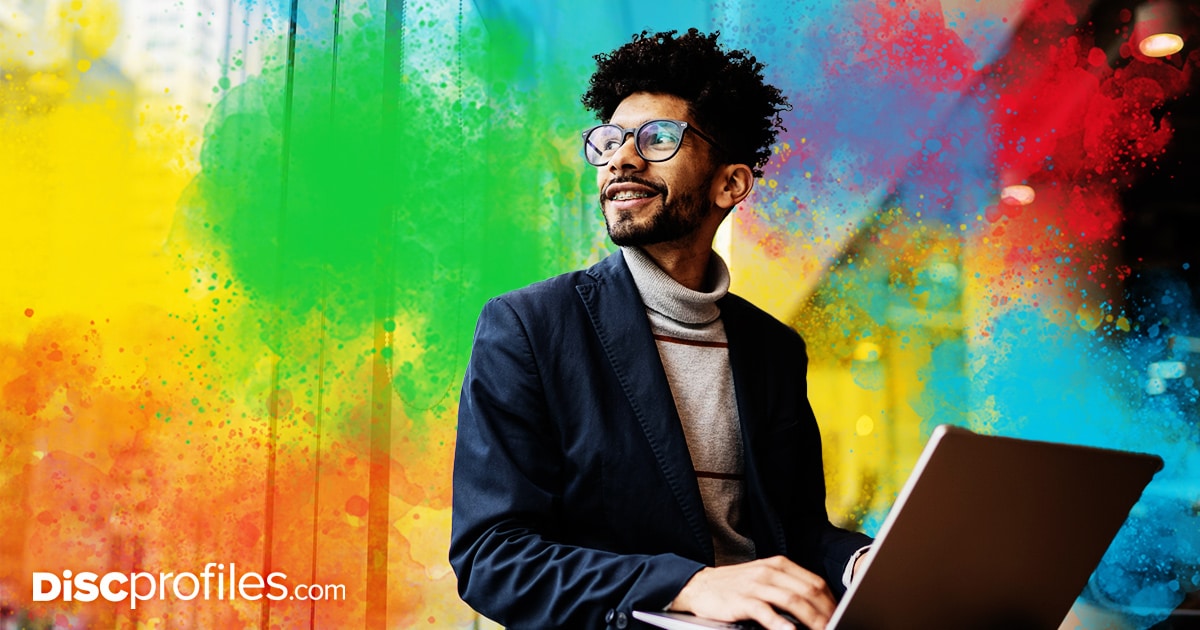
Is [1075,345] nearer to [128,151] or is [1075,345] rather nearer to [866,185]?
[866,185]

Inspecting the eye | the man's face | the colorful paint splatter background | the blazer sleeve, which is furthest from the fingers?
the colorful paint splatter background

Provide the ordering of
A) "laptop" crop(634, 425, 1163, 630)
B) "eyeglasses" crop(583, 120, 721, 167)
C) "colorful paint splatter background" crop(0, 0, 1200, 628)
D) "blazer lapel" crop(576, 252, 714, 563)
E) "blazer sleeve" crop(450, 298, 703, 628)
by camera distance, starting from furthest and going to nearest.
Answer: "colorful paint splatter background" crop(0, 0, 1200, 628) < "eyeglasses" crop(583, 120, 721, 167) < "blazer lapel" crop(576, 252, 714, 563) < "blazer sleeve" crop(450, 298, 703, 628) < "laptop" crop(634, 425, 1163, 630)

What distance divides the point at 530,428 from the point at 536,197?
171 centimetres

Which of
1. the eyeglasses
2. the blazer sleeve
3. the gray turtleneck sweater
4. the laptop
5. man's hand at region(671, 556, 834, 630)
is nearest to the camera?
the laptop

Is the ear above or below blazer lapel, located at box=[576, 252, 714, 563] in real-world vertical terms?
above

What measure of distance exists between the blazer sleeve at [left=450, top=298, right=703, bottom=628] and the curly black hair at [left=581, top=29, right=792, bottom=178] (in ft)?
1.67

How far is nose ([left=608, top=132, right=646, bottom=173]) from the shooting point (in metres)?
1.69

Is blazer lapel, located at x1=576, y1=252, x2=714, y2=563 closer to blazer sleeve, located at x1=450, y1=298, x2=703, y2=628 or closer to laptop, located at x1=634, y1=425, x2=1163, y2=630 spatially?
blazer sleeve, located at x1=450, y1=298, x2=703, y2=628

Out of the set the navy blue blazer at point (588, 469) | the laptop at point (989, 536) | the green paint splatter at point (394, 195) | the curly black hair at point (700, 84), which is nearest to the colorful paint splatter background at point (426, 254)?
the green paint splatter at point (394, 195)

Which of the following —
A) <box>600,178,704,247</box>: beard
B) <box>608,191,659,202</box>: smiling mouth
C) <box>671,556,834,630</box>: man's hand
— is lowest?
<box>671,556,834,630</box>: man's hand

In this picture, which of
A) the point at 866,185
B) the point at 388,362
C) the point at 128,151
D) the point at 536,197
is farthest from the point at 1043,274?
the point at 128,151

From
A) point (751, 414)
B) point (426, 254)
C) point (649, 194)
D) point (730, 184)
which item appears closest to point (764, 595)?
point (751, 414)

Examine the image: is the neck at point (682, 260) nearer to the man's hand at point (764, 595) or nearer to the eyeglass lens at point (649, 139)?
the eyeglass lens at point (649, 139)

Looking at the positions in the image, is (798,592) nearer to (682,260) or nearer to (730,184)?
(682,260)
